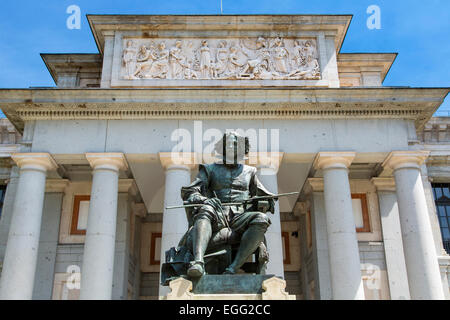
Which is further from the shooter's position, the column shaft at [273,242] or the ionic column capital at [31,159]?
the ionic column capital at [31,159]

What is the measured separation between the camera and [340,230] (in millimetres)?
21844

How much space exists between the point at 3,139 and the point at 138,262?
10218 mm

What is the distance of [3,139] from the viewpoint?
29.4 meters

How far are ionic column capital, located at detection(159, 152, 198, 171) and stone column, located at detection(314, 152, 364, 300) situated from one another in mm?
5590

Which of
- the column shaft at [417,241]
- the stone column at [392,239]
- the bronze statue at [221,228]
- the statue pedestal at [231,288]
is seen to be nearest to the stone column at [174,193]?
the column shaft at [417,241]

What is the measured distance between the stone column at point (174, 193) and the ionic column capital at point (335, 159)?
570 cm

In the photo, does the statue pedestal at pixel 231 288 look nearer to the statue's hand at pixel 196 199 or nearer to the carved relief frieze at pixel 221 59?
the statue's hand at pixel 196 199

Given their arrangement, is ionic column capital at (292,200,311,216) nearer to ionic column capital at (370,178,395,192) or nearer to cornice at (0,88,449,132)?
ionic column capital at (370,178,395,192)

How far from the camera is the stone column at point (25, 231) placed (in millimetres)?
21016

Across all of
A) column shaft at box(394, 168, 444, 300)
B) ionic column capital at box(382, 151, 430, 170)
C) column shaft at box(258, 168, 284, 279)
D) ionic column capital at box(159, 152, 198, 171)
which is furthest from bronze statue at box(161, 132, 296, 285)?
ionic column capital at box(382, 151, 430, 170)

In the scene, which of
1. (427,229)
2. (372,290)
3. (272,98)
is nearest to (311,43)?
(272,98)

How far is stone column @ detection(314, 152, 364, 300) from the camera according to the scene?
2117 centimetres

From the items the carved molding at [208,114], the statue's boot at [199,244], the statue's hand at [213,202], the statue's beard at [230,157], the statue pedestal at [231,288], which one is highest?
the carved molding at [208,114]

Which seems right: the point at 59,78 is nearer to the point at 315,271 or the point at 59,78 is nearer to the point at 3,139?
the point at 3,139
